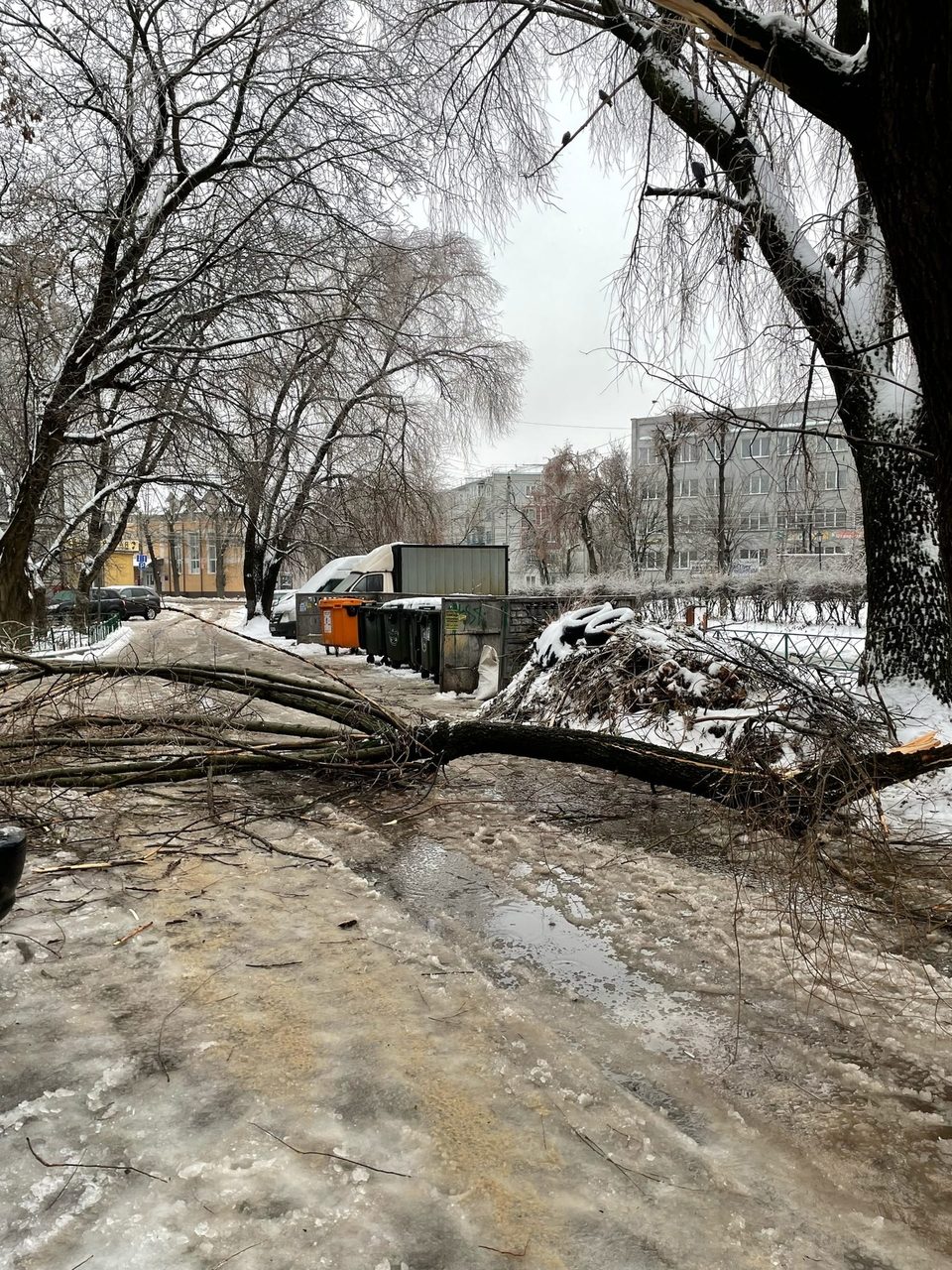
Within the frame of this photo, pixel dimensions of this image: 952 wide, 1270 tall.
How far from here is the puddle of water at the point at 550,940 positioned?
9.60 ft

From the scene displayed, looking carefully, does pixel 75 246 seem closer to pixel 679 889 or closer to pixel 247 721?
pixel 247 721

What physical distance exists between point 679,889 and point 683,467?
4773 centimetres

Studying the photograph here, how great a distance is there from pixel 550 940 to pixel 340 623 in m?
15.9

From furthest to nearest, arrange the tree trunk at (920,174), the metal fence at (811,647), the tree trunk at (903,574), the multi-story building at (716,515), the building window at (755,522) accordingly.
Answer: the building window at (755,522) < the multi-story building at (716,515) < the metal fence at (811,647) < the tree trunk at (903,574) < the tree trunk at (920,174)

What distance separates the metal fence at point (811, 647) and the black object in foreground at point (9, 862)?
5.36 m

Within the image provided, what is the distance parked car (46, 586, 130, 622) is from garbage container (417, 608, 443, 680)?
452 inches

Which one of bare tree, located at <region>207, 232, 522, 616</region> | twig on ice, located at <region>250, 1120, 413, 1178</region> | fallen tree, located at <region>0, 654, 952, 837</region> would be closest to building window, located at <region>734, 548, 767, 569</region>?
bare tree, located at <region>207, 232, 522, 616</region>

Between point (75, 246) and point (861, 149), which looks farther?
point (75, 246)

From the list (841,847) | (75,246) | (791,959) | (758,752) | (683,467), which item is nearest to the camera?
(791,959)

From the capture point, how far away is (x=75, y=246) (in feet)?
42.7

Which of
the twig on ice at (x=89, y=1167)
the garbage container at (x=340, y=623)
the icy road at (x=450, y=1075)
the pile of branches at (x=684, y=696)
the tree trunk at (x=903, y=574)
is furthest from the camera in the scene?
the garbage container at (x=340, y=623)

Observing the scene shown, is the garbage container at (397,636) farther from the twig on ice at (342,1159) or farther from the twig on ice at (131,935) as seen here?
the twig on ice at (342,1159)

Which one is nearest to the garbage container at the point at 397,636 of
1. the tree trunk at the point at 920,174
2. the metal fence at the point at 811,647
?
the metal fence at the point at 811,647

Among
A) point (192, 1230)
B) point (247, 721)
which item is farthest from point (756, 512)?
point (192, 1230)
